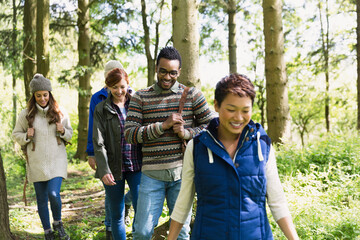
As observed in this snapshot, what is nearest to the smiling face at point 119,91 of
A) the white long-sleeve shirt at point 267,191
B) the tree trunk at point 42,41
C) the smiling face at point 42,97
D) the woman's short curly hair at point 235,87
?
the smiling face at point 42,97

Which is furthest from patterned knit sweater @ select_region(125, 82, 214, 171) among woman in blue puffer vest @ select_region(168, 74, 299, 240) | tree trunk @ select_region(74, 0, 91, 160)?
tree trunk @ select_region(74, 0, 91, 160)

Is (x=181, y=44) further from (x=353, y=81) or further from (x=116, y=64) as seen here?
(x=353, y=81)

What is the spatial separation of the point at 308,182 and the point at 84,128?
33.8 feet

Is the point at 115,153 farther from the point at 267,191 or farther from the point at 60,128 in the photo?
the point at 267,191

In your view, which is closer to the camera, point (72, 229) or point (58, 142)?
point (58, 142)

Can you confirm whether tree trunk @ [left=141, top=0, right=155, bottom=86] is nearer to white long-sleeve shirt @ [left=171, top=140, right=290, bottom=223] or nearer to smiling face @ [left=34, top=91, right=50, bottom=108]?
smiling face @ [left=34, top=91, right=50, bottom=108]

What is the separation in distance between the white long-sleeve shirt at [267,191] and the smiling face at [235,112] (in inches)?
10.3

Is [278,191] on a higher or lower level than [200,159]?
lower

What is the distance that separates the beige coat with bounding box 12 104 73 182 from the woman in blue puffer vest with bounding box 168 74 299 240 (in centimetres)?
331

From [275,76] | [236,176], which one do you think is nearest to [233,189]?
[236,176]

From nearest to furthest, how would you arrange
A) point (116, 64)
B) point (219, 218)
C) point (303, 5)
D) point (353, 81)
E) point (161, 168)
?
point (219, 218) → point (161, 168) → point (116, 64) → point (303, 5) → point (353, 81)

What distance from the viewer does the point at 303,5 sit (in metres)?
15.8

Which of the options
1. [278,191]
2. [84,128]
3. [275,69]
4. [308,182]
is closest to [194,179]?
[278,191]

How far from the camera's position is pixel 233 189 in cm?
205
